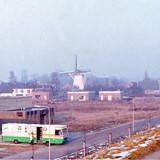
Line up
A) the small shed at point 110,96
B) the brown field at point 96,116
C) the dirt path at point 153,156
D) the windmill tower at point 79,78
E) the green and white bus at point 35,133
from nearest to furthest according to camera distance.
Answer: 1. the dirt path at point 153,156
2. the green and white bus at point 35,133
3. the brown field at point 96,116
4. the small shed at point 110,96
5. the windmill tower at point 79,78

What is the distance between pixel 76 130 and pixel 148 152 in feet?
105

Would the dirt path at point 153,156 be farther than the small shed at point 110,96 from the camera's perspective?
No

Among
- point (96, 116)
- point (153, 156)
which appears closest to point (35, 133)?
point (153, 156)

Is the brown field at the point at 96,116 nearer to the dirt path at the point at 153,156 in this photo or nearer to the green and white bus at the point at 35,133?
the green and white bus at the point at 35,133

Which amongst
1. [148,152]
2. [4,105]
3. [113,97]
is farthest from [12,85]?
[148,152]

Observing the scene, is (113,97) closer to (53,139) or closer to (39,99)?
(39,99)

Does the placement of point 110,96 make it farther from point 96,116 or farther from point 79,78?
point 96,116

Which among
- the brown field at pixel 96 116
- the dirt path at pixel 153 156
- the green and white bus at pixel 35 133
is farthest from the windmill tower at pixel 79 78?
the dirt path at pixel 153 156

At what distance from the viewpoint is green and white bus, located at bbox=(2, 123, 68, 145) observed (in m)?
35.9

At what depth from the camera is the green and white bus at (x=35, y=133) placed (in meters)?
35.9

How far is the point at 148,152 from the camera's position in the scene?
16.9m

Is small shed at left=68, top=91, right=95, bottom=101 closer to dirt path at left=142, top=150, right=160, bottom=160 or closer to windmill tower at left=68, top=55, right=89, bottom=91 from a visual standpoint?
windmill tower at left=68, top=55, right=89, bottom=91

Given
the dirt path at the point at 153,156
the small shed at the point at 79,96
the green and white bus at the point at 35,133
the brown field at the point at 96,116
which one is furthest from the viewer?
the small shed at the point at 79,96

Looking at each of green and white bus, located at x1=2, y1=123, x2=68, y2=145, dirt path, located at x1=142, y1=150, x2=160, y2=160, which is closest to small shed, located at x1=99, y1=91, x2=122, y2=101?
green and white bus, located at x1=2, y1=123, x2=68, y2=145
